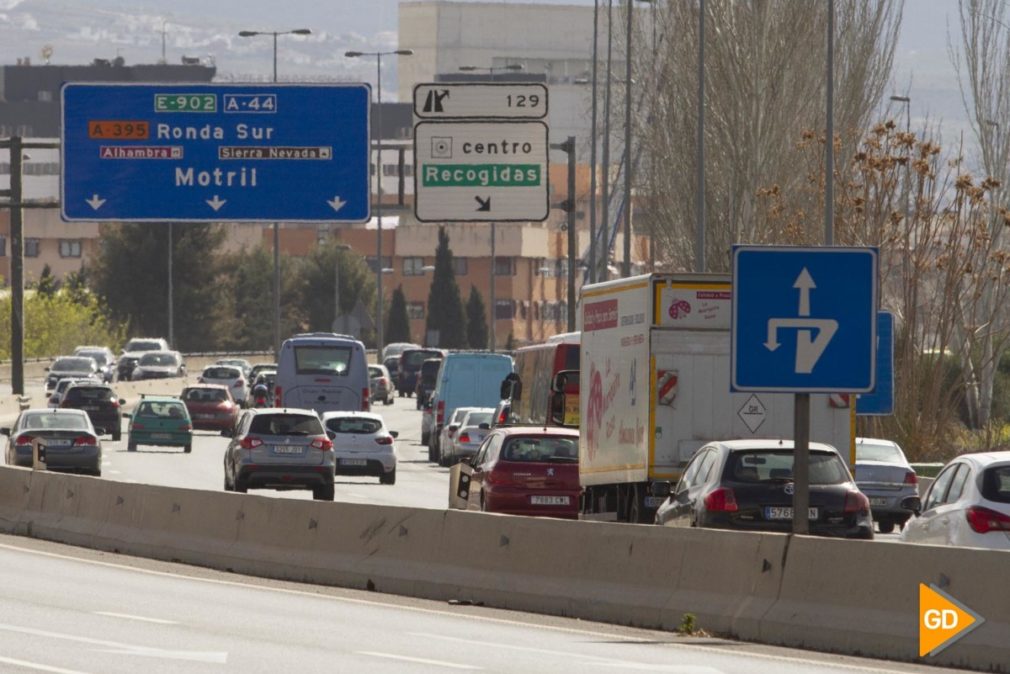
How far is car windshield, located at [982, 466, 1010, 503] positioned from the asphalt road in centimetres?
286

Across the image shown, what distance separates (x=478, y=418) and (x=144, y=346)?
5992 centimetres

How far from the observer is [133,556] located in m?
26.5

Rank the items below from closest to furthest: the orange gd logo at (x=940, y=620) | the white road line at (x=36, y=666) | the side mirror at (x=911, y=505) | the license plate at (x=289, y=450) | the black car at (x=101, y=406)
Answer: the white road line at (x=36, y=666) < the orange gd logo at (x=940, y=620) < the side mirror at (x=911, y=505) < the license plate at (x=289, y=450) < the black car at (x=101, y=406)

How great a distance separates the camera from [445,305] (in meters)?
153

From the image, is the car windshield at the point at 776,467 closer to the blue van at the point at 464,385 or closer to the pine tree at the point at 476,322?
the blue van at the point at 464,385

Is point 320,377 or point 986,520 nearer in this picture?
point 986,520

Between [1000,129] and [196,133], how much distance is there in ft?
99.5

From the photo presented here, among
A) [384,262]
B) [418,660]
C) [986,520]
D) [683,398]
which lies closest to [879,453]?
[683,398]

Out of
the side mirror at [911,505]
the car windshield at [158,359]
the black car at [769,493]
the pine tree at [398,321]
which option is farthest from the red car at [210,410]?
the pine tree at [398,321]

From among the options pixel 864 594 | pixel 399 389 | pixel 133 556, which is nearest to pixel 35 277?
pixel 399 389

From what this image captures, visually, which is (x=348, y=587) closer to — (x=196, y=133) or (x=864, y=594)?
(x=864, y=594)

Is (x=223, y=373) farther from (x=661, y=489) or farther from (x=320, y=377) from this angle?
(x=661, y=489)

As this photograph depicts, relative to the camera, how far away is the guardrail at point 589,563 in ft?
48.5

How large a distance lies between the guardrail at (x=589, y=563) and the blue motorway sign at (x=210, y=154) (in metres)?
11.5
